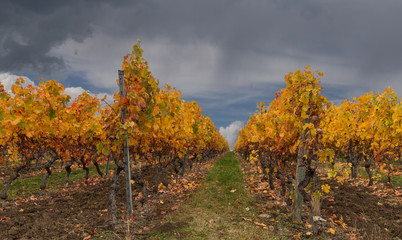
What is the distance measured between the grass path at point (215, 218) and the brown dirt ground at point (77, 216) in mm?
557

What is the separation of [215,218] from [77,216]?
413 cm

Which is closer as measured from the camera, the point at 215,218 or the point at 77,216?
the point at 215,218

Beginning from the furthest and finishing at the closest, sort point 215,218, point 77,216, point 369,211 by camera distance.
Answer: point 369,211, point 77,216, point 215,218

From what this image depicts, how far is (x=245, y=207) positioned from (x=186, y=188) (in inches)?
146

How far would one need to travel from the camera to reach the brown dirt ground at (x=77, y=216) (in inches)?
220

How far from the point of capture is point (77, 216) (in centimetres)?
695

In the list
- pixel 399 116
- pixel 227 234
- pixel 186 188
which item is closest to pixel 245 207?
pixel 227 234

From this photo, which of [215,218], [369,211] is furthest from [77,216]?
[369,211]

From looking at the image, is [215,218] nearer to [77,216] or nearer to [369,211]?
[77,216]

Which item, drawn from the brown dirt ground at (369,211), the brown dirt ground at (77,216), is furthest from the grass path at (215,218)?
the brown dirt ground at (369,211)

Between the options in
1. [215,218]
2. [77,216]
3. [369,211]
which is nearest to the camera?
[215,218]

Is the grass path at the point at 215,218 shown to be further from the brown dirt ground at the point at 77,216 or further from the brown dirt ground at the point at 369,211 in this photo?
the brown dirt ground at the point at 369,211

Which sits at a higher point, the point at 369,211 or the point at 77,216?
the point at 369,211

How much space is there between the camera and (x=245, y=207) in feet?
26.0
